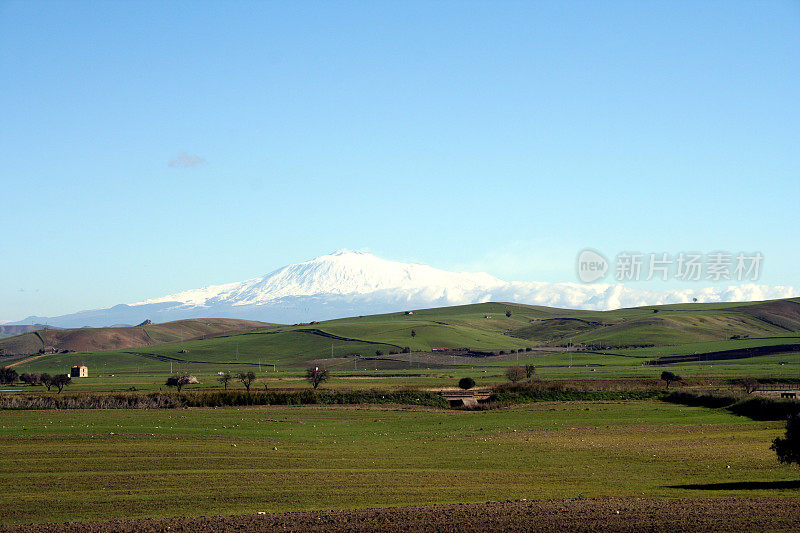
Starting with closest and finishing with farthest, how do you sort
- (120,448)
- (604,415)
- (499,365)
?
1. (120,448)
2. (604,415)
3. (499,365)

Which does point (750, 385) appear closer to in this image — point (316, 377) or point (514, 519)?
point (316, 377)

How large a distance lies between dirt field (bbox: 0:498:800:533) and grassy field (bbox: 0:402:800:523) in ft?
Result: 7.22

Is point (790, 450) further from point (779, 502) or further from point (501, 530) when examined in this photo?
point (501, 530)

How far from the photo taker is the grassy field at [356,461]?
31141 mm

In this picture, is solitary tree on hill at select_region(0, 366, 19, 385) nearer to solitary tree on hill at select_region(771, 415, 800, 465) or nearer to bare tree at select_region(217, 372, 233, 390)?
bare tree at select_region(217, 372, 233, 390)

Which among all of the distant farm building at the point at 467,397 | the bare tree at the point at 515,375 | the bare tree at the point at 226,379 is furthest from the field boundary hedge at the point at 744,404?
the bare tree at the point at 226,379

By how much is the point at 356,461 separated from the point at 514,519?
1669 cm

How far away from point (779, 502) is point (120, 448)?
34.5 metres

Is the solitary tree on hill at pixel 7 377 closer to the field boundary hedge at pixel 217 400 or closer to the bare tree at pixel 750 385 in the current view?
the field boundary hedge at pixel 217 400

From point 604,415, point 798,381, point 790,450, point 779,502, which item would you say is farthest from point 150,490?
point 798,381

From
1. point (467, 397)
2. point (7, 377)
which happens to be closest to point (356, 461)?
point (467, 397)

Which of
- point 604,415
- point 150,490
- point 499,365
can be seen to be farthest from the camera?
point 499,365

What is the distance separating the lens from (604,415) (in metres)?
69.2

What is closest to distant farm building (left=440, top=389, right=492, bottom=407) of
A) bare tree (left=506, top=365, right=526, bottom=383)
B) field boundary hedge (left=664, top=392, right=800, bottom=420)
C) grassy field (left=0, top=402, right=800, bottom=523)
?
grassy field (left=0, top=402, right=800, bottom=523)
